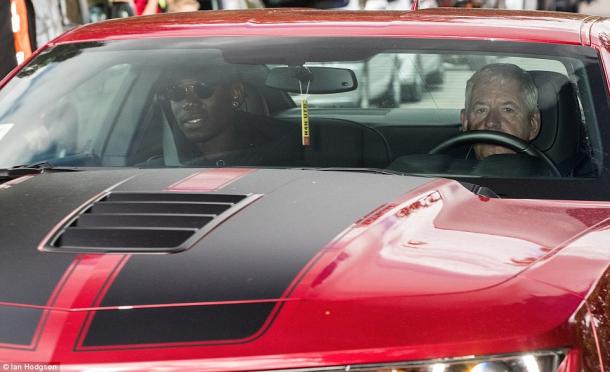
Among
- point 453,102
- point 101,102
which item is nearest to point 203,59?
point 101,102

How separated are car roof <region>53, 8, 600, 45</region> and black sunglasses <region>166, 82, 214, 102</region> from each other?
16 centimetres

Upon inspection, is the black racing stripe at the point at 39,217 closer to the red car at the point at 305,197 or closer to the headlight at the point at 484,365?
the red car at the point at 305,197

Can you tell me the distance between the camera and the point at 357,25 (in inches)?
155

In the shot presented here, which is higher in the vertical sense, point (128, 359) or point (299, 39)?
point (299, 39)

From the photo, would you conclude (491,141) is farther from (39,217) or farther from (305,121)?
(39,217)

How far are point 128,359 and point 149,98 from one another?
2066mm

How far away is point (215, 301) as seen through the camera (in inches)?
96.2

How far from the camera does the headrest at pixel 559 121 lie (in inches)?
147

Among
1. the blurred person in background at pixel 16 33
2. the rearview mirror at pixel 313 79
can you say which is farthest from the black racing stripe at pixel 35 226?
the blurred person in background at pixel 16 33

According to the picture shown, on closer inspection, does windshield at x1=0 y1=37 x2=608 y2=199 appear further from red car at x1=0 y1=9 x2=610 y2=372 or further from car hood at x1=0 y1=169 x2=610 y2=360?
car hood at x1=0 y1=169 x2=610 y2=360

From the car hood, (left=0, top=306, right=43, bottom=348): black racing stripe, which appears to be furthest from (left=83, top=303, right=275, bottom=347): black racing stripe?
(left=0, top=306, right=43, bottom=348): black racing stripe

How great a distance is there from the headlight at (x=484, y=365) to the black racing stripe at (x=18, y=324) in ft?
1.67

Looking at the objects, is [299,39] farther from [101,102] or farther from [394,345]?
[394,345]

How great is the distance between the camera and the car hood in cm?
240
